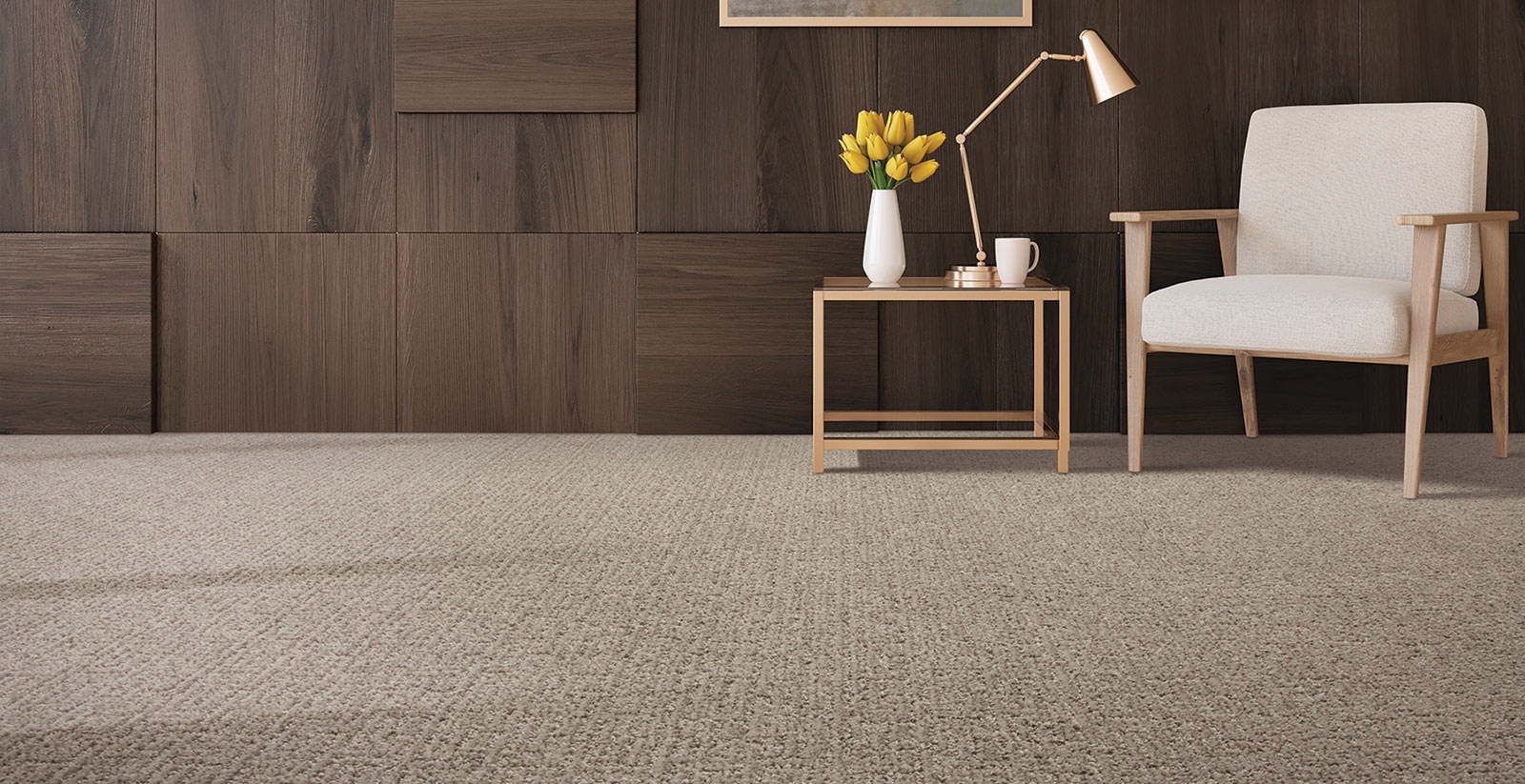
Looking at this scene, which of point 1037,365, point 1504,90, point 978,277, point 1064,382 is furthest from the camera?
point 1504,90

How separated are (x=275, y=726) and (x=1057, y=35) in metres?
3.07

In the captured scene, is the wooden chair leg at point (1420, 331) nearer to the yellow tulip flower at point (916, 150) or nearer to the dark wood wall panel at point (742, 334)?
the yellow tulip flower at point (916, 150)

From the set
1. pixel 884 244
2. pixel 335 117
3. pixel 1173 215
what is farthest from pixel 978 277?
pixel 335 117

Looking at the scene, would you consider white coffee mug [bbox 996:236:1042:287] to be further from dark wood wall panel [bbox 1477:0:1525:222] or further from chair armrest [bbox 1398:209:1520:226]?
dark wood wall panel [bbox 1477:0:1525:222]

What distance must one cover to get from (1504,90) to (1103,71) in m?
1.34

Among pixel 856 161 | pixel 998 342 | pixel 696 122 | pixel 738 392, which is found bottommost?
pixel 738 392

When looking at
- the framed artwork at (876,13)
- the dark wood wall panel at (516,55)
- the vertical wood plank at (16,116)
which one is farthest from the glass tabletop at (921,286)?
the vertical wood plank at (16,116)

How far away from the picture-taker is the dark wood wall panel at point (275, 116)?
12.1 feet

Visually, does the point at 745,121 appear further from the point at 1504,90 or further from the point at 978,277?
the point at 1504,90

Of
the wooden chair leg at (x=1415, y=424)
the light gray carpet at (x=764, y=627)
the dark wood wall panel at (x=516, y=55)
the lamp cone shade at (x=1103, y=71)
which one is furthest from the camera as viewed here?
the dark wood wall panel at (x=516, y=55)

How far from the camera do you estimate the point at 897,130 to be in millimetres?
3088

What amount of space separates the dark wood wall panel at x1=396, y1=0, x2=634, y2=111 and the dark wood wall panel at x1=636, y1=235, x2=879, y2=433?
50 cm

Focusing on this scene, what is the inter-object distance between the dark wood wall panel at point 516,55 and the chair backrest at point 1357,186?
180cm

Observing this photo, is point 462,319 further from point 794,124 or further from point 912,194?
point 912,194
